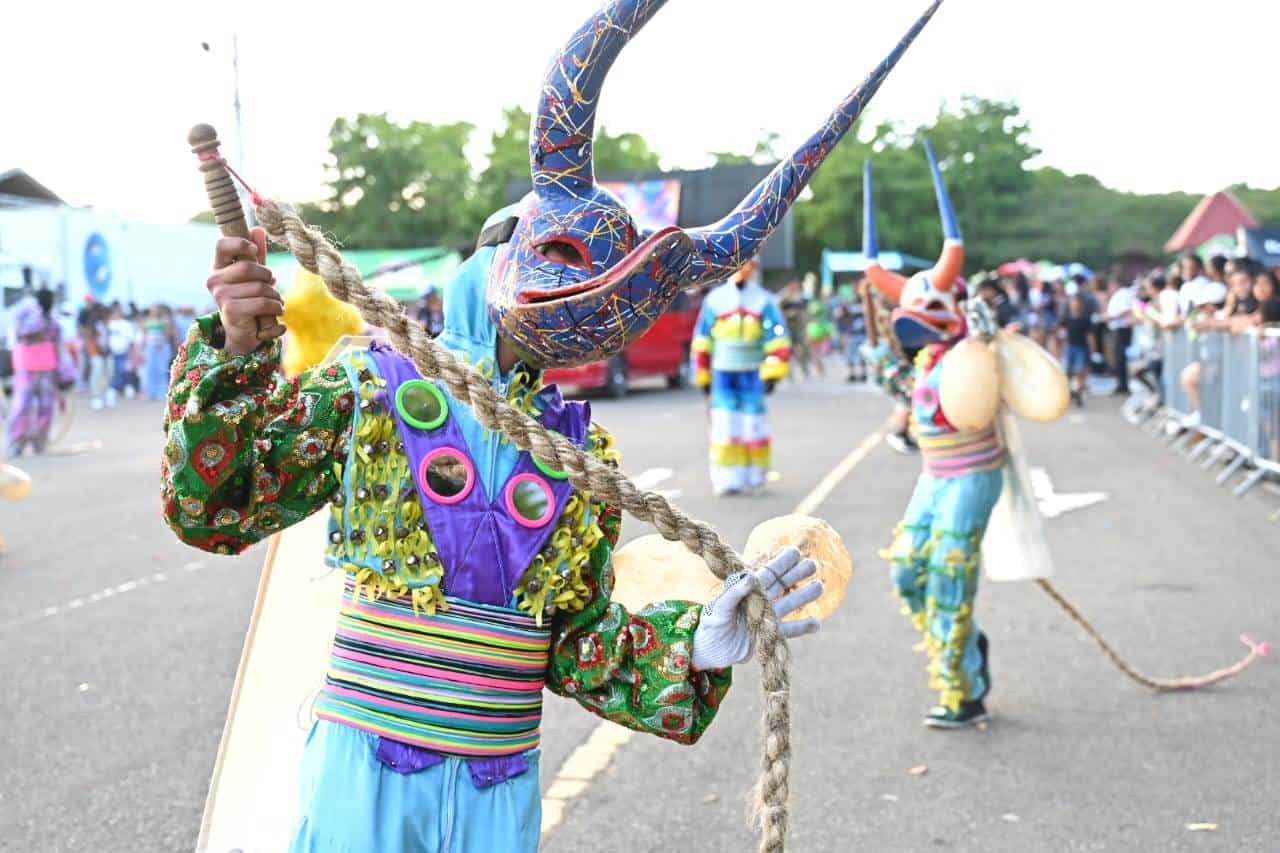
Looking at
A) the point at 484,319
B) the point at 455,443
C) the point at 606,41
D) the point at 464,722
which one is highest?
the point at 606,41

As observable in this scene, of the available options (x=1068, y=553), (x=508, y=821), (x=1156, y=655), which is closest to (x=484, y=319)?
Result: (x=508, y=821)

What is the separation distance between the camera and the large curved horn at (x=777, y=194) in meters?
2.36

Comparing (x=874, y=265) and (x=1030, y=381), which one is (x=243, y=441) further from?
(x=874, y=265)

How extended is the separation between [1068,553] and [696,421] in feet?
32.3

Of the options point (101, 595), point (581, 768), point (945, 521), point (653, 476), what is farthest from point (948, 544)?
point (653, 476)

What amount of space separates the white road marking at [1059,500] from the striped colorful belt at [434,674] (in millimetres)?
8547

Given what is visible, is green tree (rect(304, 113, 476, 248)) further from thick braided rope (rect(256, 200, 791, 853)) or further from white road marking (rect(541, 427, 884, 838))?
thick braided rope (rect(256, 200, 791, 853))

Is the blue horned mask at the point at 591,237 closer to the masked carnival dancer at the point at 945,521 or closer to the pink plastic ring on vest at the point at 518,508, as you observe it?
the pink plastic ring on vest at the point at 518,508

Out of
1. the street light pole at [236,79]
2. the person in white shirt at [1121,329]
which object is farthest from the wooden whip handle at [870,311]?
the person in white shirt at [1121,329]

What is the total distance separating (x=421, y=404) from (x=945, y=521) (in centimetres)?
340

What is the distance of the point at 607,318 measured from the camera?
2232 mm

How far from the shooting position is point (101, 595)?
7.80 metres

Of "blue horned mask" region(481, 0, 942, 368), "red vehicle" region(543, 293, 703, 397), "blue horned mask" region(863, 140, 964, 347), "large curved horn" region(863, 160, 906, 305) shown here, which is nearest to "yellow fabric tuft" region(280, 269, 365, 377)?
"blue horned mask" region(481, 0, 942, 368)

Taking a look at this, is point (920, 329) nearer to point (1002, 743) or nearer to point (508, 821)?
point (1002, 743)
